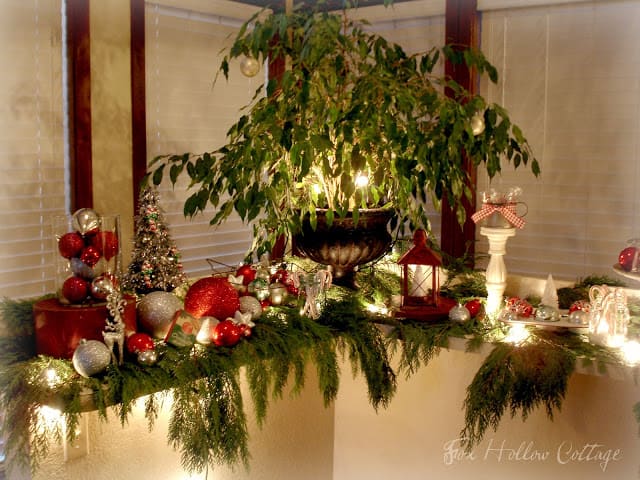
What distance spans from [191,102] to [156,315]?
1.76 m

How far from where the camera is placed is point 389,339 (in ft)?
7.61

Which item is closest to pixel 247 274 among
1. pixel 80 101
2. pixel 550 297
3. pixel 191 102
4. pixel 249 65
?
pixel 249 65

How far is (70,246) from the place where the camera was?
1894mm

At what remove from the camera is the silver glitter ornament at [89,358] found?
1.77 meters

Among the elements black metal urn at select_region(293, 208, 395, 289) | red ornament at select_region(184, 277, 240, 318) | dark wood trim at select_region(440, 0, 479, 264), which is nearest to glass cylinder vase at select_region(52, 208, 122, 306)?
red ornament at select_region(184, 277, 240, 318)

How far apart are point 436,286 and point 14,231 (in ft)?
5.08

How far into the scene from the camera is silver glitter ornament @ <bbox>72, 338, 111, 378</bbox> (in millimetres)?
1771

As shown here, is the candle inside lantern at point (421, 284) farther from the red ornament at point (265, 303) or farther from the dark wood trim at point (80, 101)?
the dark wood trim at point (80, 101)

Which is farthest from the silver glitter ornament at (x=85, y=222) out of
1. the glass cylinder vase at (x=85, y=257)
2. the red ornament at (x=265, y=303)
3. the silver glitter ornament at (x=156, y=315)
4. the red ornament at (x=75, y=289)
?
the red ornament at (x=265, y=303)

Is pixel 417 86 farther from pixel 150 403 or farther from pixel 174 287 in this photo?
pixel 150 403

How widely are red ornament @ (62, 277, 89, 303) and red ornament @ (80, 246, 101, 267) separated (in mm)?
42

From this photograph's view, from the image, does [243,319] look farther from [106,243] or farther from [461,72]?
[461,72]

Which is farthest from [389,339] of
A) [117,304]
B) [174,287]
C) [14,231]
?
[14,231]

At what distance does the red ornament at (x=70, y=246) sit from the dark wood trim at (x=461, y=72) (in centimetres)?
181
